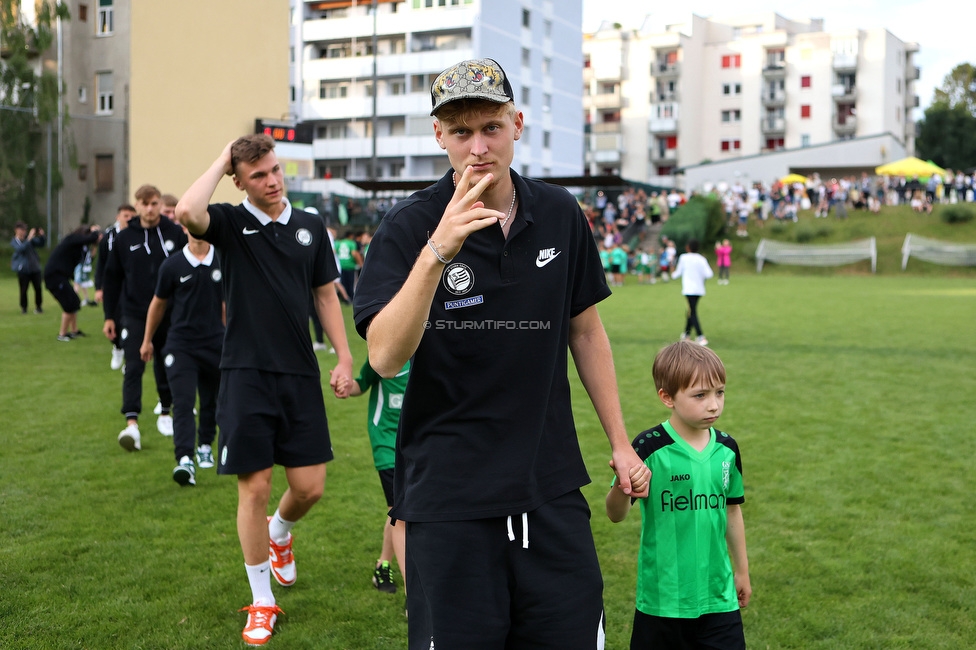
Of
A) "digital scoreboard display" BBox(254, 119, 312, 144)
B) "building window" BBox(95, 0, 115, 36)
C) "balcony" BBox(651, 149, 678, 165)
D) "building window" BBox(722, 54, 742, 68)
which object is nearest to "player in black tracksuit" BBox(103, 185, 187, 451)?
"digital scoreboard display" BBox(254, 119, 312, 144)

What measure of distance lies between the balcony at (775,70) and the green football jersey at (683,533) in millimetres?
84656

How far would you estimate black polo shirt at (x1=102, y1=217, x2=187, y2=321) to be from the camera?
29.1 feet

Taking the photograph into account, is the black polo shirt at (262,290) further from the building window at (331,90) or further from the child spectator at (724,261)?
the building window at (331,90)

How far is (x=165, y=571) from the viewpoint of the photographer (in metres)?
5.49

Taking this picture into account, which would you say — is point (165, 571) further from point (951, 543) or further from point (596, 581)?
point (951, 543)

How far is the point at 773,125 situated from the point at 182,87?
5836 centimetres

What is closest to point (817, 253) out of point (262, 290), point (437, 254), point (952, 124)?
point (262, 290)

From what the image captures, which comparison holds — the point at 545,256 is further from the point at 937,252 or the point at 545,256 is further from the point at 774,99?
the point at 774,99

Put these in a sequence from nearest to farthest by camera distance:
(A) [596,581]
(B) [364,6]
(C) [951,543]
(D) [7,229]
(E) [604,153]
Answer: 1. (A) [596,581]
2. (C) [951,543]
3. (D) [7,229]
4. (B) [364,6]
5. (E) [604,153]

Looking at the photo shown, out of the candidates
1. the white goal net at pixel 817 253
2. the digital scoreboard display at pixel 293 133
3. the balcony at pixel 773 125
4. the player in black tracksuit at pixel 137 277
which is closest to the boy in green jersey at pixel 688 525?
the player in black tracksuit at pixel 137 277

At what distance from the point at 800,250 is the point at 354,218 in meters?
20.9

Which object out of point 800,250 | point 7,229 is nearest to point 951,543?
point 800,250

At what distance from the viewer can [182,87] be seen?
3812 cm

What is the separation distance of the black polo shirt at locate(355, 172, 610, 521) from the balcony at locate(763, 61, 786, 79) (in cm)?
8537
